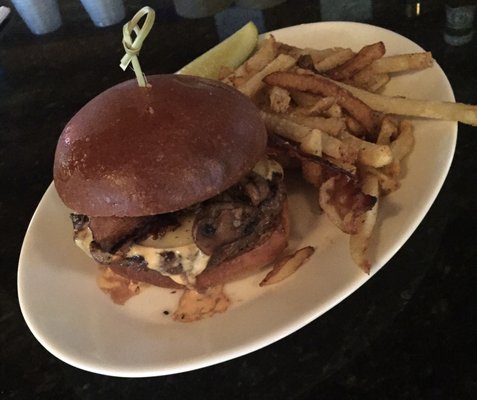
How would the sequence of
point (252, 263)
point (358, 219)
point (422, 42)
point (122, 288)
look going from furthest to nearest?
1. point (422, 42)
2. point (122, 288)
3. point (252, 263)
4. point (358, 219)

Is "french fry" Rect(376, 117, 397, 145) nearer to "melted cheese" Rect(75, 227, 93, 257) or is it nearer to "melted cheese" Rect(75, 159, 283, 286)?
"melted cheese" Rect(75, 159, 283, 286)

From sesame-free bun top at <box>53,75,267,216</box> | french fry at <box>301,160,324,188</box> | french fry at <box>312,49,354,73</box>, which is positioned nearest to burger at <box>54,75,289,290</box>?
sesame-free bun top at <box>53,75,267,216</box>

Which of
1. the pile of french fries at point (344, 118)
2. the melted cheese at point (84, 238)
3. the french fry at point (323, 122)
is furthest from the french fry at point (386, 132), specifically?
the melted cheese at point (84, 238)

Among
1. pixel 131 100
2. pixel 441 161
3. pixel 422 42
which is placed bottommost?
pixel 422 42

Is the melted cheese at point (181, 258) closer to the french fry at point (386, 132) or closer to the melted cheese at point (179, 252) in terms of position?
the melted cheese at point (179, 252)

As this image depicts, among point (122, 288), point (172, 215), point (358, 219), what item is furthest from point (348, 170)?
point (122, 288)

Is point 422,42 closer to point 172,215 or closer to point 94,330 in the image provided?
point 172,215
